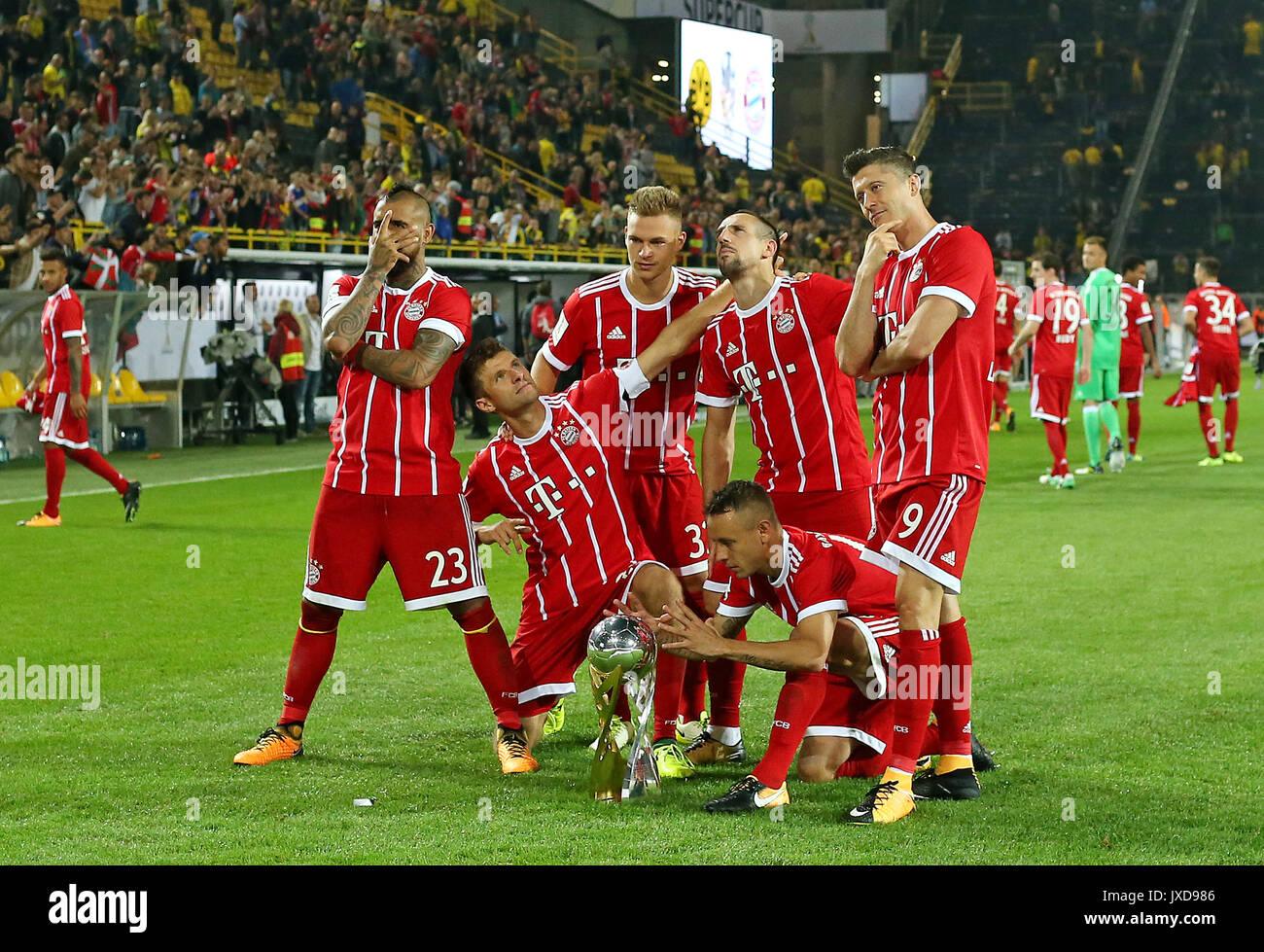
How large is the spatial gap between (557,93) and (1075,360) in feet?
77.3

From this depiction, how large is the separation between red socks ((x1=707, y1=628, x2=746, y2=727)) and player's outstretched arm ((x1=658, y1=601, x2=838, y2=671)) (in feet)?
2.41

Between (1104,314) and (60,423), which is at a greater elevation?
(1104,314)

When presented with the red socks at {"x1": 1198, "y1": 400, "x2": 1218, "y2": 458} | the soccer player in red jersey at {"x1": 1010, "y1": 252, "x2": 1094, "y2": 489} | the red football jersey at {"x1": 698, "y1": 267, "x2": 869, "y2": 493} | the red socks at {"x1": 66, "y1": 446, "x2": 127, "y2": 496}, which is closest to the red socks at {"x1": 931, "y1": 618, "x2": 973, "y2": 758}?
the red football jersey at {"x1": 698, "y1": 267, "x2": 869, "y2": 493}

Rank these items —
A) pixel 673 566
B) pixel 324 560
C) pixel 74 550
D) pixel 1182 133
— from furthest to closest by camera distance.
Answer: pixel 1182 133, pixel 74 550, pixel 673 566, pixel 324 560

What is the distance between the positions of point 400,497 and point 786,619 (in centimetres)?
151

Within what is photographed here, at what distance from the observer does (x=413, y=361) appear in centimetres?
594

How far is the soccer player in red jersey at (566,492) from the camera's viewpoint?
622cm

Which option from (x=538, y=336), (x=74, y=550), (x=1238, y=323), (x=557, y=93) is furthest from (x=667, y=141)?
(x=74, y=550)

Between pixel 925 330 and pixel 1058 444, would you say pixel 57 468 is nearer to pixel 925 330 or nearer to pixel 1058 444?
pixel 1058 444

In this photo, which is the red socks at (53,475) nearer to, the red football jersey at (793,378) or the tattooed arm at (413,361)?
the tattooed arm at (413,361)

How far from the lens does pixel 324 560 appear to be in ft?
20.1

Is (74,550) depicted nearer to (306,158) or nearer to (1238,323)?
(1238,323)

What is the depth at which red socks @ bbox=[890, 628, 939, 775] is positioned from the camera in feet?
17.9

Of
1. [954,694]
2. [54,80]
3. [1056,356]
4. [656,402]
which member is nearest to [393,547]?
[656,402]
